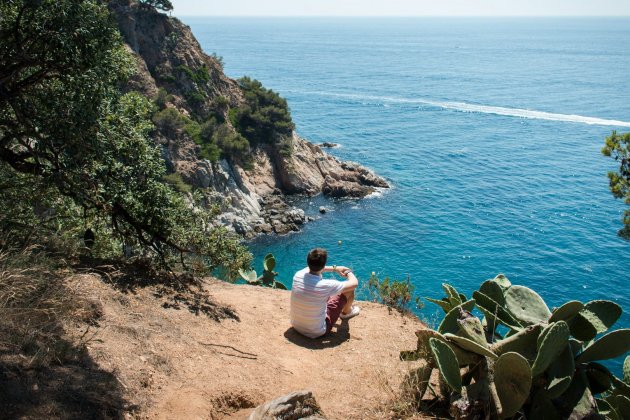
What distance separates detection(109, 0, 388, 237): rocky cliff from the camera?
53844 mm

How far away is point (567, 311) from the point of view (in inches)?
293

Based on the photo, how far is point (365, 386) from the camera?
28.5ft

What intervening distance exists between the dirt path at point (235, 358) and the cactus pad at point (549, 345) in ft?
7.66

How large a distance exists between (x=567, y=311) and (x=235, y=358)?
550cm

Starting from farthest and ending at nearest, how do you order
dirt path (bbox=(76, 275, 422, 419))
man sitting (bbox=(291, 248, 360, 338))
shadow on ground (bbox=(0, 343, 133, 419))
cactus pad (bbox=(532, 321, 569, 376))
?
man sitting (bbox=(291, 248, 360, 338)), dirt path (bbox=(76, 275, 422, 419)), cactus pad (bbox=(532, 321, 569, 376)), shadow on ground (bbox=(0, 343, 133, 419))

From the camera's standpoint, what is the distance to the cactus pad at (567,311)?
24.2 feet

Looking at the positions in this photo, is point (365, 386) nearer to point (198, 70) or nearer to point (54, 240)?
point (54, 240)

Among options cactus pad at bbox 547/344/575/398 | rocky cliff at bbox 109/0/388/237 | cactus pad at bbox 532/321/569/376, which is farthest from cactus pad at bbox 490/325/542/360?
rocky cliff at bbox 109/0/388/237

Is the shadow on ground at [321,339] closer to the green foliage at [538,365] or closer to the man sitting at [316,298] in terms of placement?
the man sitting at [316,298]

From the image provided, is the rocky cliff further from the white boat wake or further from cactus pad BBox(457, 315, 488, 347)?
the white boat wake

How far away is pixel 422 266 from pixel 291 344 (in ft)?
118

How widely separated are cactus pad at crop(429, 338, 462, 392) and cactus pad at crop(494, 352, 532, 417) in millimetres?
486

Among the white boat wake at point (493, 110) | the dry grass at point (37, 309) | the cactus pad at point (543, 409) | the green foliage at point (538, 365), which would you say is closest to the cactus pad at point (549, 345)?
the green foliage at point (538, 365)

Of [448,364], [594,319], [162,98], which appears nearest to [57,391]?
[448,364]
